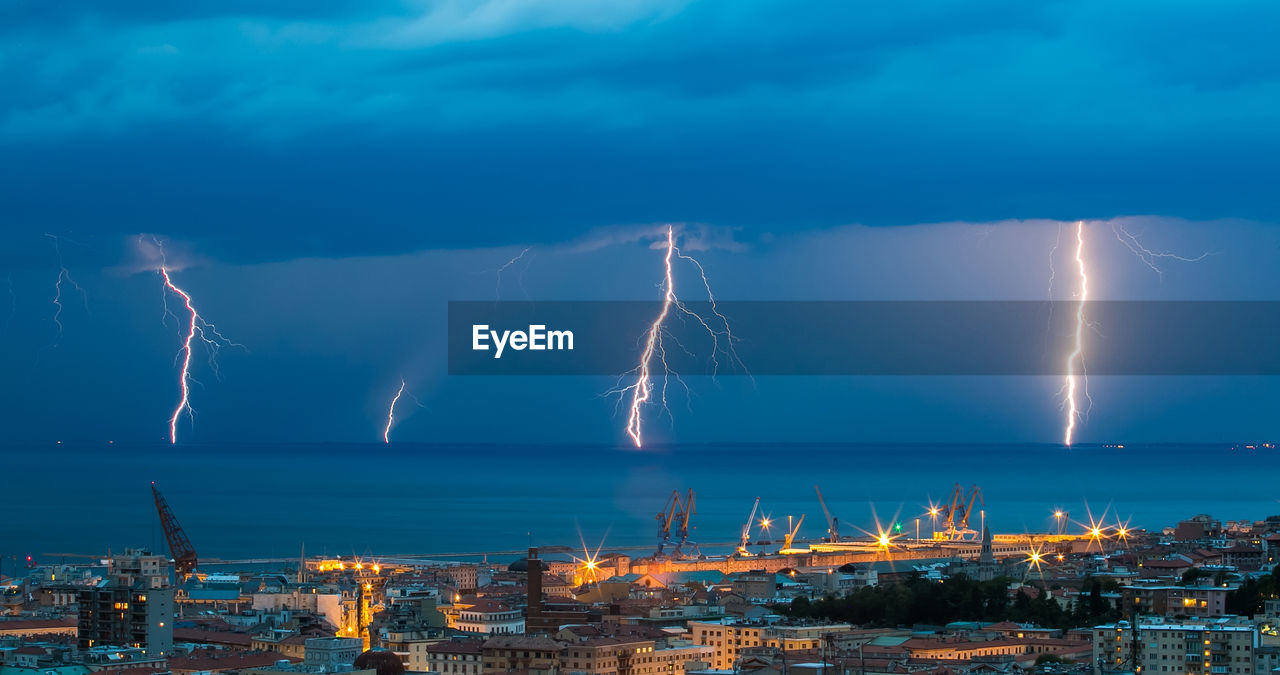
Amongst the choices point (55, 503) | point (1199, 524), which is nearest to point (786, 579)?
point (1199, 524)

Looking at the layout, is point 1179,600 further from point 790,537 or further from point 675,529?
point 675,529

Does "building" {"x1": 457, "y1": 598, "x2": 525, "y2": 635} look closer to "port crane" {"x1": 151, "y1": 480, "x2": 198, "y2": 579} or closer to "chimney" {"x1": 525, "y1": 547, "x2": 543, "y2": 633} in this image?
"chimney" {"x1": 525, "y1": 547, "x2": 543, "y2": 633}

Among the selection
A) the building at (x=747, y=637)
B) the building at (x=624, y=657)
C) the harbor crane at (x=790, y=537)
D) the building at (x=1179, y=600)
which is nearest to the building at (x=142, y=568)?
the building at (x=624, y=657)

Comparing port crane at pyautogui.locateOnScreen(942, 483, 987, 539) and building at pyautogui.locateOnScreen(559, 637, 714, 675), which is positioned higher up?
port crane at pyautogui.locateOnScreen(942, 483, 987, 539)

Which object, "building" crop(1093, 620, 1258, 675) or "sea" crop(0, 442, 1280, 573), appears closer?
"building" crop(1093, 620, 1258, 675)

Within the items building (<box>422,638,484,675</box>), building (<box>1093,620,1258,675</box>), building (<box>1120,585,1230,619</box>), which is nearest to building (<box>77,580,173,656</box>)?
building (<box>422,638,484,675</box>)

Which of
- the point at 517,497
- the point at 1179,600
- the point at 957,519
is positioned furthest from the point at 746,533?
the point at 1179,600

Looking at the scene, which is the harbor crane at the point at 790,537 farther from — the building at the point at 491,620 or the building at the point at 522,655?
the building at the point at 522,655
